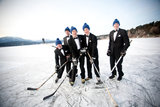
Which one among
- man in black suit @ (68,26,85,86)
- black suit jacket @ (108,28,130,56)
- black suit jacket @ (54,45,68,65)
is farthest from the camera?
black suit jacket @ (54,45,68,65)

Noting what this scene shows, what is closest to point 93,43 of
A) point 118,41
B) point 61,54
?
point 118,41

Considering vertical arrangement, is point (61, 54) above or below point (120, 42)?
below

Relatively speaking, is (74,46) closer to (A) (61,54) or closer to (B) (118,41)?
(A) (61,54)

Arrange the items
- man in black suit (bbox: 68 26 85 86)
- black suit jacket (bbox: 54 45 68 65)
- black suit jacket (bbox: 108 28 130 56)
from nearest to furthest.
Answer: black suit jacket (bbox: 108 28 130 56)
man in black suit (bbox: 68 26 85 86)
black suit jacket (bbox: 54 45 68 65)

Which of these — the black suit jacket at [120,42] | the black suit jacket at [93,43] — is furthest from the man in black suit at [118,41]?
the black suit jacket at [93,43]

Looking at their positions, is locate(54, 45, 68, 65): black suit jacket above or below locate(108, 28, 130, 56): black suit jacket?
below

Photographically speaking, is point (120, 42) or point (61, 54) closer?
point (120, 42)

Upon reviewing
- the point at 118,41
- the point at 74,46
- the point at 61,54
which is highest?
the point at 118,41

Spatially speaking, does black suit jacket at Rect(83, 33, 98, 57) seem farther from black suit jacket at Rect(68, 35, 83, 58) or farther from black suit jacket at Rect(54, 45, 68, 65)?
black suit jacket at Rect(54, 45, 68, 65)

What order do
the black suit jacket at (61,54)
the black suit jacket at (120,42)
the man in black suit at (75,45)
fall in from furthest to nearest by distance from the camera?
the black suit jacket at (61,54), the man in black suit at (75,45), the black suit jacket at (120,42)

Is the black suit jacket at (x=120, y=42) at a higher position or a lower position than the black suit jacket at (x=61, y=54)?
higher

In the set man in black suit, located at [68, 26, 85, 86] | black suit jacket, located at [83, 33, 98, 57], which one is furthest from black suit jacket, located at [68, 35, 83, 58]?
black suit jacket, located at [83, 33, 98, 57]

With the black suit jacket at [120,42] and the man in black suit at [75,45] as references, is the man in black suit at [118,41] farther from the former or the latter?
the man in black suit at [75,45]

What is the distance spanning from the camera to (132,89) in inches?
103
